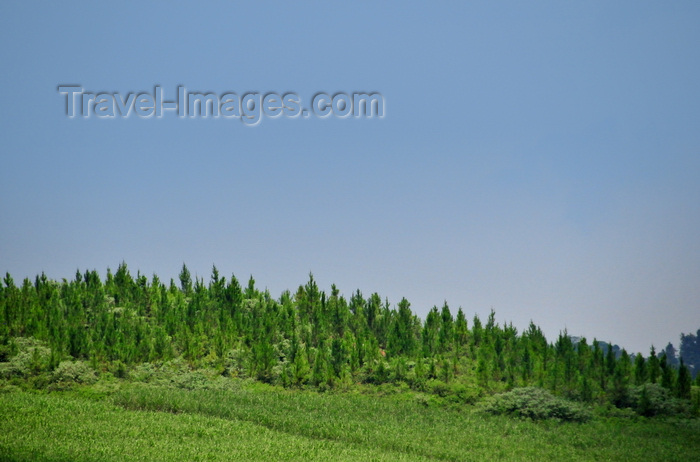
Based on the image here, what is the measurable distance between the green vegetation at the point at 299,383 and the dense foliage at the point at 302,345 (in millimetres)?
102

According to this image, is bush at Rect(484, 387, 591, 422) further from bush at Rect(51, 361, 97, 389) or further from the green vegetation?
bush at Rect(51, 361, 97, 389)

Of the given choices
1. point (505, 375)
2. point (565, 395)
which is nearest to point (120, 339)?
point (505, 375)

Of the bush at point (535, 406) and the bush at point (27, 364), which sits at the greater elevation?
the bush at point (27, 364)

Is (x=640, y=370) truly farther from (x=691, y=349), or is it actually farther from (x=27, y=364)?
(x=691, y=349)

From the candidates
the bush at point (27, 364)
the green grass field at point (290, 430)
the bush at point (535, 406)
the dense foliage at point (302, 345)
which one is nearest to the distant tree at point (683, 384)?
the dense foliage at point (302, 345)

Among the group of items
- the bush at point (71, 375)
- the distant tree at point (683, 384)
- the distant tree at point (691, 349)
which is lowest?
the distant tree at point (691, 349)

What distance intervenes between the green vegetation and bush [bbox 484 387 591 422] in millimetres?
68

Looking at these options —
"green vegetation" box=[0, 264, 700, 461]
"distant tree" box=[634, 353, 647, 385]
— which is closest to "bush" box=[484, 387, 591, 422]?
"green vegetation" box=[0, 264, 700, 461]

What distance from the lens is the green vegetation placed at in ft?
72.6

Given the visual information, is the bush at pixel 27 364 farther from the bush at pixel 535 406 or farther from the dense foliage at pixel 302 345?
the bush at pixel 535 406

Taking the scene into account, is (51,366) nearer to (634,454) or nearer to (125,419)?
(125,419)

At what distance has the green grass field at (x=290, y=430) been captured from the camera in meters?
20.5

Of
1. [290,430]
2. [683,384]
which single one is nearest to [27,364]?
[290,430]

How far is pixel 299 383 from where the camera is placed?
105 ft
